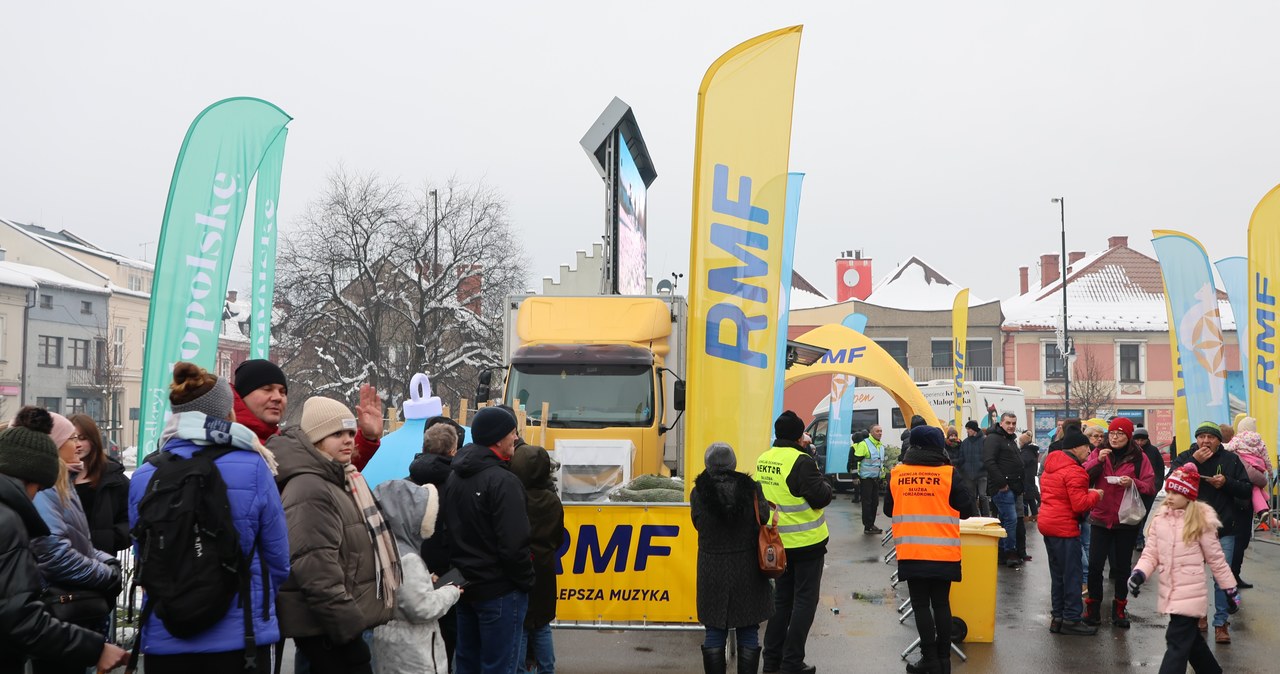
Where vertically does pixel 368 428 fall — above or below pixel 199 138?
below

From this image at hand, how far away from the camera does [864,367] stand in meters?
22.8

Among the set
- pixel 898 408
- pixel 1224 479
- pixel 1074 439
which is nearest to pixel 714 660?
pixel 1074 439

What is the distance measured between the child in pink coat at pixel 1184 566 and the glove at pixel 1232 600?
0.11 feet

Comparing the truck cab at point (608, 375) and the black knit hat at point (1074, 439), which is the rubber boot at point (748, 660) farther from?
the truck cab at point (608, 375)

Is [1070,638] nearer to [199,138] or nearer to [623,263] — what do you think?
[199,138]

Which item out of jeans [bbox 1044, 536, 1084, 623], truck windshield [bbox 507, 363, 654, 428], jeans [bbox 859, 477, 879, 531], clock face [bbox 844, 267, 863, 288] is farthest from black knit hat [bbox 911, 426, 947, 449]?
clock face [bbox 844, 267, 863, 288]

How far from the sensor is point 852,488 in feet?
90.7

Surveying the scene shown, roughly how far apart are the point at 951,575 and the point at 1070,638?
2469mm

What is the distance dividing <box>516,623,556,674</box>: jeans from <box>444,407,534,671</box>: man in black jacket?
119 cm

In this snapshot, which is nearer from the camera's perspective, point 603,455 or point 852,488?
point 603,455

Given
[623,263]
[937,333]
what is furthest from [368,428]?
[937,333]

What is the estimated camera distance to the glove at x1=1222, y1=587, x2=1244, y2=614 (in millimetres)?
7494

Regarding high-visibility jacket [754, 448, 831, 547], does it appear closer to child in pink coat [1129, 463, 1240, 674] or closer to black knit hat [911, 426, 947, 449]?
black knit hat [911, 426, 947, 449]

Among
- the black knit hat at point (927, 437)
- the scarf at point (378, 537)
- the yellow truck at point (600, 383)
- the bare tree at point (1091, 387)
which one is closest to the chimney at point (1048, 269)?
the bare tree at point (1091, 387)
